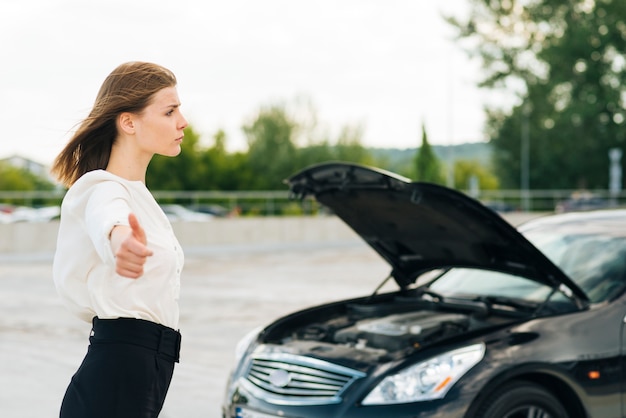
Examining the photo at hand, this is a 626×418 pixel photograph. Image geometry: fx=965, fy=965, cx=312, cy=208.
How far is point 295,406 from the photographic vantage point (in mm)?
4582

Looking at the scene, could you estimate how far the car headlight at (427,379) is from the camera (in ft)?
14.3

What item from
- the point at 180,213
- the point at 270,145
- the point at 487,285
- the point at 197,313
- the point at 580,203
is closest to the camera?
the point at 487,285

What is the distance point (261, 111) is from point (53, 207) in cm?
4407

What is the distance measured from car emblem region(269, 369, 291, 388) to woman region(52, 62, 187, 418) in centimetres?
226

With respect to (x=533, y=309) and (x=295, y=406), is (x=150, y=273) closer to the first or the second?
(x=295, y=406)

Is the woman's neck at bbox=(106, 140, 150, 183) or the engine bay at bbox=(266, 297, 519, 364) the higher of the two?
the woman's neck at bbox=(106, 140, 150, 183)

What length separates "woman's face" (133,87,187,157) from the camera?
2537mm

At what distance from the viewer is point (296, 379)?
473cm

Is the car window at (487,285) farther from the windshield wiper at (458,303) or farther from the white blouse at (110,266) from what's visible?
the white blouse at (110,266)

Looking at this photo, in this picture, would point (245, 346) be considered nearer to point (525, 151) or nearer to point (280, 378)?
point (280, 378)

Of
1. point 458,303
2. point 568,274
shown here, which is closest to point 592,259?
point 568,274

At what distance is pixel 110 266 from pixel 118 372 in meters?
0.27

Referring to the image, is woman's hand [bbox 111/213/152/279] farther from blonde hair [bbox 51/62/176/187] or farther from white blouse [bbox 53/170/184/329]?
blonde hair [bbox 51/62/176/187]

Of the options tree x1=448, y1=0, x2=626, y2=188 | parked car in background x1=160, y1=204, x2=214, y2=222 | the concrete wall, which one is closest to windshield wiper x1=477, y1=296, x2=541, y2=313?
the concrete wall
